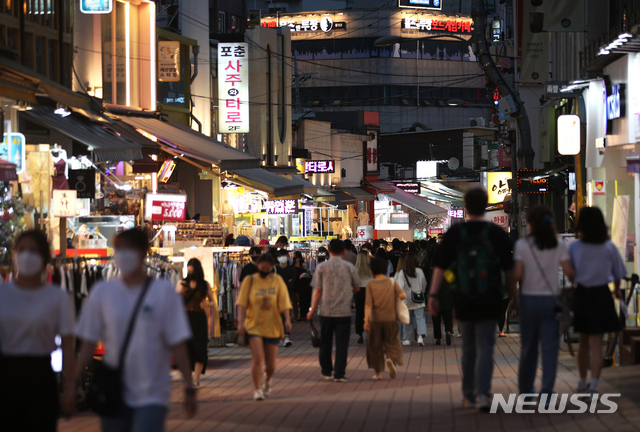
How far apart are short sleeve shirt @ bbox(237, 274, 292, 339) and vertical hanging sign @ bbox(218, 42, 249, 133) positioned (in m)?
18.4

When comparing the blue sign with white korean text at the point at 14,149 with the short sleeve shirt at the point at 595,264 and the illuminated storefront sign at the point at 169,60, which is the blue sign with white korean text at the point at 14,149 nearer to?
the short sleeve shirt at the point at 595,264

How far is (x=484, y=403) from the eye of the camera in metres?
7.85

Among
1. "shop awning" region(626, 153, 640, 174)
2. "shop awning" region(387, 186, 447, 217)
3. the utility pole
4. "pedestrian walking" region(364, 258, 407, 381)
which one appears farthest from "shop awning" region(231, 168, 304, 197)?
"shop awning" region(387, 186, 447, 217)

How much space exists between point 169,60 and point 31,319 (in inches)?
800

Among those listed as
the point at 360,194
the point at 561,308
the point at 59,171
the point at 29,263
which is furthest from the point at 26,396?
the point at 360,194

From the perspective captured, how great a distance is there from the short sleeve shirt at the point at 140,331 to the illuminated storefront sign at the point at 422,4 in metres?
75.9

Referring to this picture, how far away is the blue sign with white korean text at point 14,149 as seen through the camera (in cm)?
1251

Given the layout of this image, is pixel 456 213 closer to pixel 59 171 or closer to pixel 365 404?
pixel 59 171

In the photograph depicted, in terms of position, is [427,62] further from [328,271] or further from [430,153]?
[328,271]

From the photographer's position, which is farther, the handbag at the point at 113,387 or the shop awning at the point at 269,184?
the shop awning at the point at 269,184

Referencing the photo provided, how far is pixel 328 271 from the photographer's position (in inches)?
473

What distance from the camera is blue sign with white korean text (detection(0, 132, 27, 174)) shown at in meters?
12.5

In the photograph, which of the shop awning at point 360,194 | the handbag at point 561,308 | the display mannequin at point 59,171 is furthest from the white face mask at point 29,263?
the shop awning at point 360,194

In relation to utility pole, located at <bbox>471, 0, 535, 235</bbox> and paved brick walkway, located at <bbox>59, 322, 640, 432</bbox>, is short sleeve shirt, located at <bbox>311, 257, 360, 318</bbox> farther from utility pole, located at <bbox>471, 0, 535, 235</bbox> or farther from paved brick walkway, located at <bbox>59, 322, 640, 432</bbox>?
utility pole, located at <bbox>471, 0, 535, 235</bbox>
